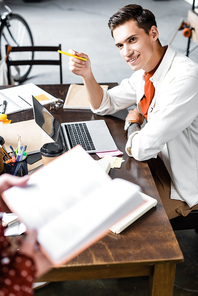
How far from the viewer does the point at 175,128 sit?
1.33 m

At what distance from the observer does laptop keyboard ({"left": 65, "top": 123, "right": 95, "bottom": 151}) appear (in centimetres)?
143

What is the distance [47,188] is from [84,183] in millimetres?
99

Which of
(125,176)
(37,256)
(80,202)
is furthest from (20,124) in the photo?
(37,256)

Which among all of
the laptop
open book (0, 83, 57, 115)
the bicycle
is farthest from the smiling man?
the bicycle

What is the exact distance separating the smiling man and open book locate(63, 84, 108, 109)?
0.84ft

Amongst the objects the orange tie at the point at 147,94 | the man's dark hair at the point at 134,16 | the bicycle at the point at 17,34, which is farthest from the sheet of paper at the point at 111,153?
the bicycle at the point at 17,34

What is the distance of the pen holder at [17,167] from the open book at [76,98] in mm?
670

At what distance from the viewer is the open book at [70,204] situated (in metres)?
0.70

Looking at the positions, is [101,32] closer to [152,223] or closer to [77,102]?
[77,102]

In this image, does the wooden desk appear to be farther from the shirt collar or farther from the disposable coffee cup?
the shirt collar

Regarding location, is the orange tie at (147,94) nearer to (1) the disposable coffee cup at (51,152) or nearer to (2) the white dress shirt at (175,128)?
(2) the white dress shirt at (175,128)

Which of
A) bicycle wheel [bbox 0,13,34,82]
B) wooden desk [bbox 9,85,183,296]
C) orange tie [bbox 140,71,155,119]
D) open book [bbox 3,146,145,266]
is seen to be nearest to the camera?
open book [bbox 3,146,145,266]

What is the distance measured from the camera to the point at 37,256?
25.7 inches

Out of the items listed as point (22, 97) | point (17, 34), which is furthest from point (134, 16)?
point (17, 34)
